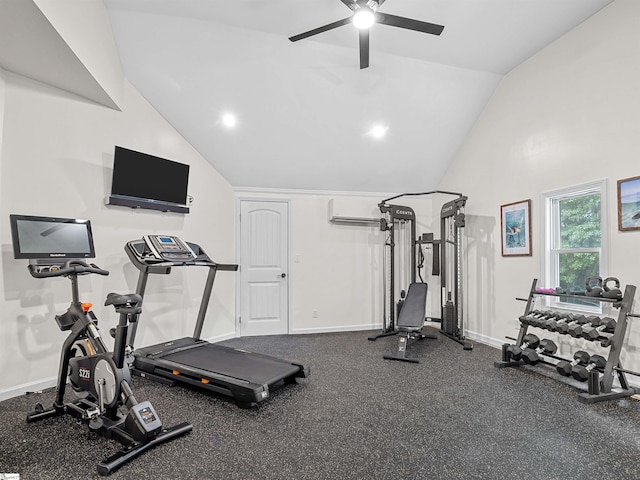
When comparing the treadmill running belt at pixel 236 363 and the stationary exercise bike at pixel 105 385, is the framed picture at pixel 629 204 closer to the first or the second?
the treadmill running belt at pixel 236 363

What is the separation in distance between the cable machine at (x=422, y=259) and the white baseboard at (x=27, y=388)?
12.1 feet

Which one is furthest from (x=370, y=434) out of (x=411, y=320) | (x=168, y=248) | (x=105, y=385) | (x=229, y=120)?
(x=229, y=120)

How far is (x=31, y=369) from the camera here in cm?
292

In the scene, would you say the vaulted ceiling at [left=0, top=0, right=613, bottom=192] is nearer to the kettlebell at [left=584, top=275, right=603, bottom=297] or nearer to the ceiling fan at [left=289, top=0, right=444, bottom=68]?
the ceiling fan at [left=289, top=0, right=444, bottom=68]

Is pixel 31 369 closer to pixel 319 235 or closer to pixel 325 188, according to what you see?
pixel 319 235

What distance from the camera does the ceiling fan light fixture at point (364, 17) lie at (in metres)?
2.54

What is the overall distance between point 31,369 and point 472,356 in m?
4.54

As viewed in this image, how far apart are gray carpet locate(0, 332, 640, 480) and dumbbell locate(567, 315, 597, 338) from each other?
0.50m

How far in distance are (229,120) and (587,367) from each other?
465cm

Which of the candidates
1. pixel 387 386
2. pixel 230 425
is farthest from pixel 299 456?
pixel 387 386

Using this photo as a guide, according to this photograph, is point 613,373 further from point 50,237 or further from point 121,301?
point 50,237

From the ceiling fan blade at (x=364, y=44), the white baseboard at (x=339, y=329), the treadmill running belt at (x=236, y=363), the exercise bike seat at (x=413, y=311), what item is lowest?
the white baseboard at (x=339, y=329)

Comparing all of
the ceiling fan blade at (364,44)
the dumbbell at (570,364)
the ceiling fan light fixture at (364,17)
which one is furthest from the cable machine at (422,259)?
the ceiling fan light fixture at (364,17)

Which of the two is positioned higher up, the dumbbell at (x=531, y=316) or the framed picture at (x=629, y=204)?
the framed picture at (x=629, y=204)
